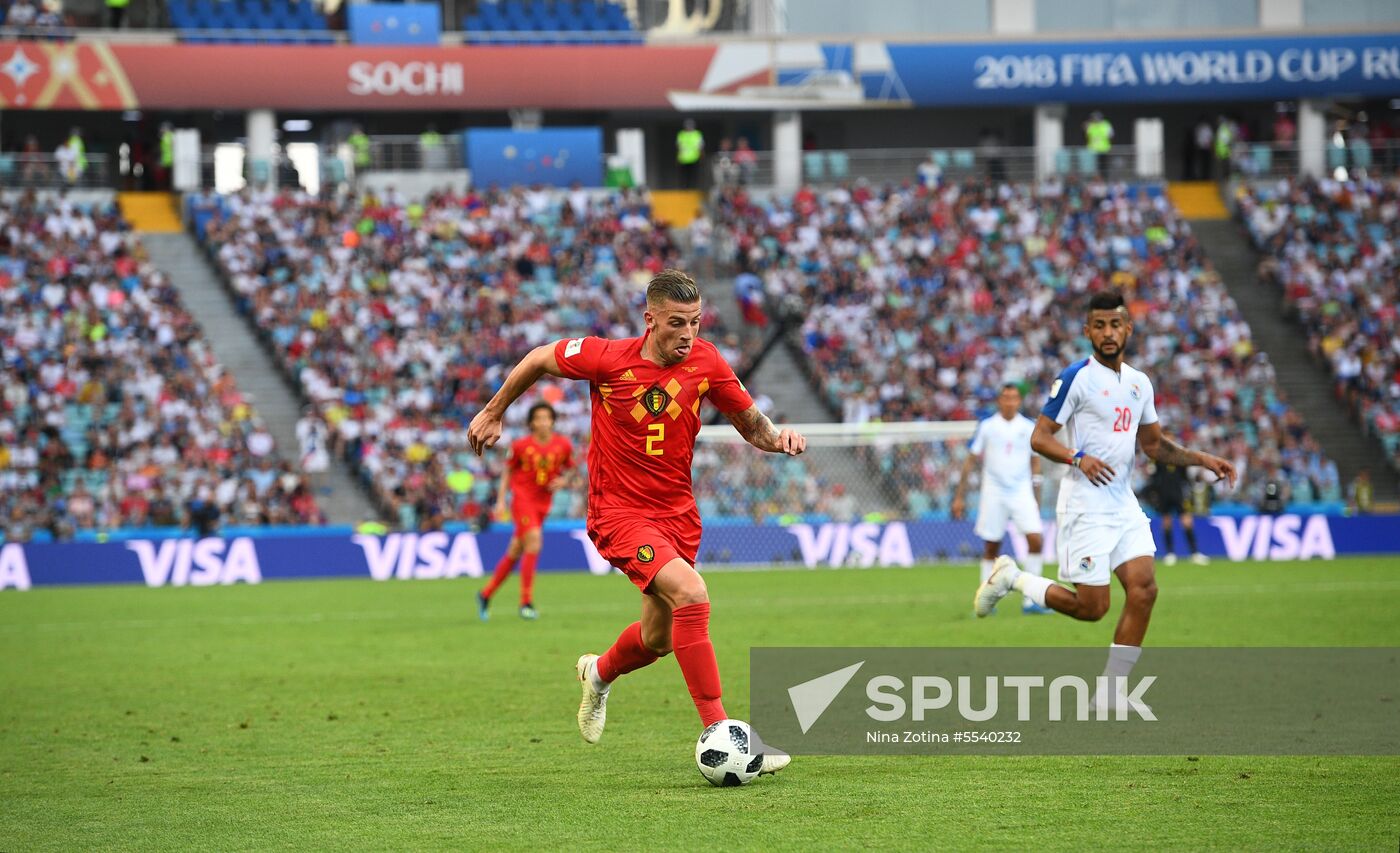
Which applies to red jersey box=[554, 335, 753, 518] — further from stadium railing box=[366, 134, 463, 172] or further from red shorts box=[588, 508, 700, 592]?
stadium railing box=[366, 134, 463, 172]

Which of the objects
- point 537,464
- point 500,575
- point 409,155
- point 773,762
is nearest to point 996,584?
point 773,762

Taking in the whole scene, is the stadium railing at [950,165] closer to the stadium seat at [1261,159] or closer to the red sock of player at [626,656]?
the stadium seat at [1261,159]

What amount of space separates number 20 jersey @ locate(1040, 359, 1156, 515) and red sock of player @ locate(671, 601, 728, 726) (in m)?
3.17

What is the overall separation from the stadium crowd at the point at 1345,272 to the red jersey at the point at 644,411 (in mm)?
29677

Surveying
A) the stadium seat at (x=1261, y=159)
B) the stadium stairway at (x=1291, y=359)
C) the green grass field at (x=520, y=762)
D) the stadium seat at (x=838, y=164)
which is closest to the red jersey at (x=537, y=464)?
the green grass field at (x=520, y=762)

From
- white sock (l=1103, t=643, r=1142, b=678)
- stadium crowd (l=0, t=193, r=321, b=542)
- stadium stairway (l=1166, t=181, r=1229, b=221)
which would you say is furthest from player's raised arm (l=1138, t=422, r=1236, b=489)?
stadium stairway (l=1166, t=181, r=1229, b=221)

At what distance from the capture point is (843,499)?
29203mm

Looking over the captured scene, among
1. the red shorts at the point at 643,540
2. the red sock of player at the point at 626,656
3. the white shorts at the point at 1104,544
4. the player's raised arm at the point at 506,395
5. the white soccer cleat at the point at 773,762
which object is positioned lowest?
the white soccer cleat at the point at 773,762

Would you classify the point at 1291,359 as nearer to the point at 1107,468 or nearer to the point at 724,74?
the point at 724,74

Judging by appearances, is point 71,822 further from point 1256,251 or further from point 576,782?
point 1256,251

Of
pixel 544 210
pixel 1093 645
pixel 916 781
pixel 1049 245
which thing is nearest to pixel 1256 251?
pixel 1049 245

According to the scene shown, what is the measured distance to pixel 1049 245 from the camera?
3947 centimetres

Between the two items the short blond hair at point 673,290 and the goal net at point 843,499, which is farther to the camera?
the goal net at point 843,499

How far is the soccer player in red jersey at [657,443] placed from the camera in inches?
315
